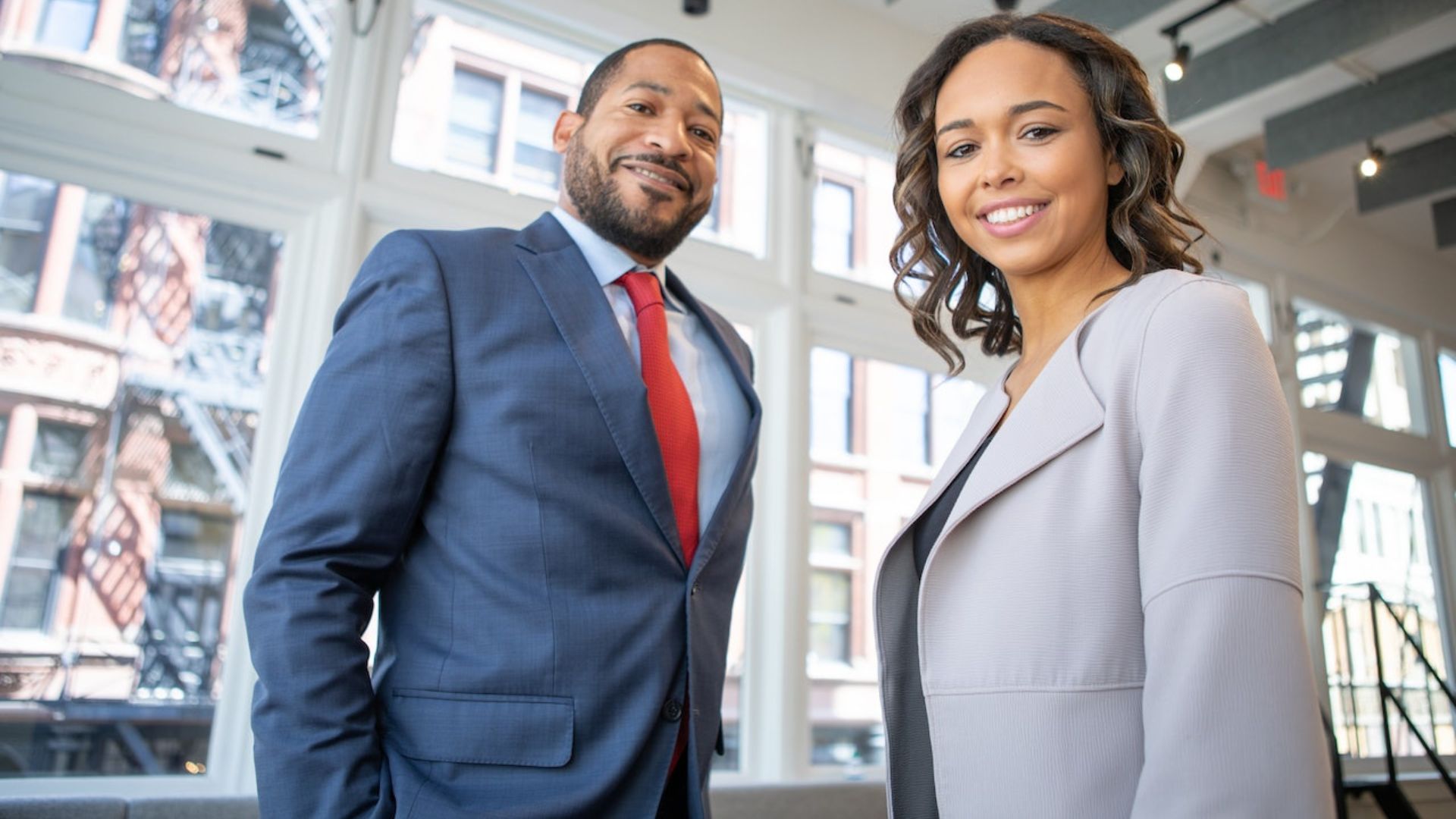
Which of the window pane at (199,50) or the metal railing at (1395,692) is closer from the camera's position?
the window pane at (199,50)

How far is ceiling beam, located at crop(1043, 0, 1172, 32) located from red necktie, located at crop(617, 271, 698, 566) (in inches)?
104

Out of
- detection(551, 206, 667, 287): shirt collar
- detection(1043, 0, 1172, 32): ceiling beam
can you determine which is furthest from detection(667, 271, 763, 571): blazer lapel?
detection(1043, 0, 1172, 32): ceiling beam

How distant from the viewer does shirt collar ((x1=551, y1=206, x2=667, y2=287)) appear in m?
1.58

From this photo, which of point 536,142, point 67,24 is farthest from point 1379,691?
point 67,24

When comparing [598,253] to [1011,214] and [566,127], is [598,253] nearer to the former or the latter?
[566,127]

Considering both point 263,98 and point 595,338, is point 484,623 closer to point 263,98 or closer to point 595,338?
point 595,338

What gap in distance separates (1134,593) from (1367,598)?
5762 mm

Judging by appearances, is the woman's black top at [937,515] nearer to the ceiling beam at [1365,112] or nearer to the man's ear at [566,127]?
the man's ear at [566,127]

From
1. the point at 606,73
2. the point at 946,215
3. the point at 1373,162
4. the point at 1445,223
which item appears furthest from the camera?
the point at 1445,223

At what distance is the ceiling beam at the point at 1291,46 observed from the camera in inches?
141

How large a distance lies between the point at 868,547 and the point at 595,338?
2648mm

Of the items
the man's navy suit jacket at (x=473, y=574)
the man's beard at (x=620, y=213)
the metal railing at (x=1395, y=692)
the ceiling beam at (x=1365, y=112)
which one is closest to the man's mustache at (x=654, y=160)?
the man's beard at (x=620, y=213)

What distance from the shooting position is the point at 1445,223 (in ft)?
19.3

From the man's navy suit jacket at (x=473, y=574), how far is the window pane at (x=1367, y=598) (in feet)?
16.9
